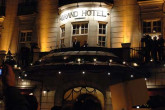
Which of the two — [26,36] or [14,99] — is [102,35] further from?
[14,99]

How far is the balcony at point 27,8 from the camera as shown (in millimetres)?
20719

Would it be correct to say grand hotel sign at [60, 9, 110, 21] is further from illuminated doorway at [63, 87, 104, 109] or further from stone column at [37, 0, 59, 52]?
illuminated doorway at [63, 87, 104, 109]

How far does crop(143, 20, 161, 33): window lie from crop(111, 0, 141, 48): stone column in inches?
19.1

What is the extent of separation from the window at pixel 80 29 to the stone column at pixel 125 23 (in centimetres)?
174

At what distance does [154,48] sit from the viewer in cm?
1587

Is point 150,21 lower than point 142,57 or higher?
higher

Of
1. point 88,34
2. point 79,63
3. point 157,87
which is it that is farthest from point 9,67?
point 88,34

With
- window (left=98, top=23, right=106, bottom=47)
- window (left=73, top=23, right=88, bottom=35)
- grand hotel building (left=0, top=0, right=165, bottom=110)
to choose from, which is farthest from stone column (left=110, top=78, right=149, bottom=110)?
window (left=73, top=23, right=88, bottom=35)

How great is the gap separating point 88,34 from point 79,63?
352cm

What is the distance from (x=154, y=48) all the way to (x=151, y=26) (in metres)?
2.28

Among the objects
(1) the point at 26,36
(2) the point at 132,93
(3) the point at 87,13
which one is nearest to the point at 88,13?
(3) the point at 87,13

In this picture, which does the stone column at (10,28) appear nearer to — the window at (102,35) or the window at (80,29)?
the window at (80,29)

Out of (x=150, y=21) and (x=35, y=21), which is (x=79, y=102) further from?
(x=35, y=21)

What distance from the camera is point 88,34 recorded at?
1783 cm
